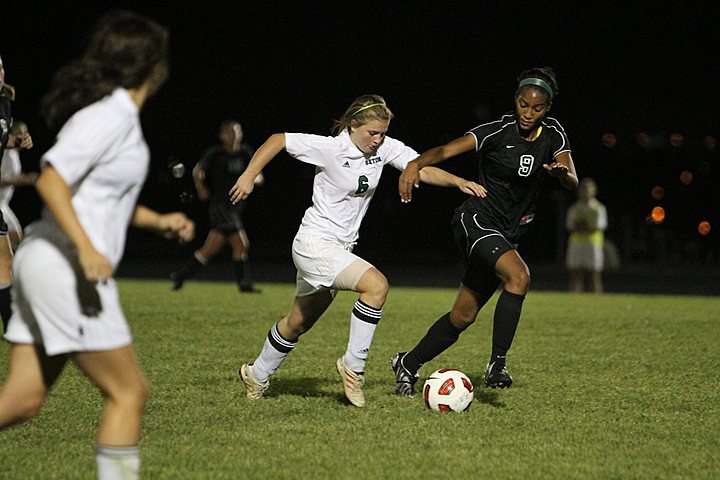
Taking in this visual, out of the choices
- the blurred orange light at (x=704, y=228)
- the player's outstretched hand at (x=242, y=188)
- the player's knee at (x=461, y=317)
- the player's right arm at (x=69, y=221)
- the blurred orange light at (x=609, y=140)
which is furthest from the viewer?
the blurred orange light at (x=609, y=140)

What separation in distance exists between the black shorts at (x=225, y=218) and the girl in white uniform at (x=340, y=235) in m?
8.73

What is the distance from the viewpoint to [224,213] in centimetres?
1558

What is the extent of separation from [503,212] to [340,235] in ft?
3.92

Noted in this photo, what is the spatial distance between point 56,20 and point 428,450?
93.8 ft

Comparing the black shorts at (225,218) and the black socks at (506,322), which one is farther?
the black shorts at (225,218)

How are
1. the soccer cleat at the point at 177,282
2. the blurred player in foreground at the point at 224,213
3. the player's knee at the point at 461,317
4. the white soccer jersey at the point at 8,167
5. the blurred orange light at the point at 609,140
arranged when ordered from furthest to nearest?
the blurred orange light at the point at 609,140 < the soccer cleat at the point at 177,282 < the blurred player in foreground at the point at 224,213 < the white soccer jersey at the point at 8,167 < the player's knee at the point at 461,317

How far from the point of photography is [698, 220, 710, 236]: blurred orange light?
31.2 m

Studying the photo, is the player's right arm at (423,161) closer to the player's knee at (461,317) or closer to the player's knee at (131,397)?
the player's knee at (461,317)

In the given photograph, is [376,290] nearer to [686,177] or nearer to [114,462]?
[114,462]

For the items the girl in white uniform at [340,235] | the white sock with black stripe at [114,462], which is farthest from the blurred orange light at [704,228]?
the white sock with black stripe at [114,462]

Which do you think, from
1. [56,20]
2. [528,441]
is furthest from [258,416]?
[56,20]

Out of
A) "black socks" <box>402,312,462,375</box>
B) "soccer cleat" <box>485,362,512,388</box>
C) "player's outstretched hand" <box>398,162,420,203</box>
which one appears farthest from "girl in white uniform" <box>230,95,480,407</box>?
"soccer cleat" <box>485,362,512,388</box>

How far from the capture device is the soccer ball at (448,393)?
6.38 metres

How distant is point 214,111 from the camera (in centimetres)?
3369
